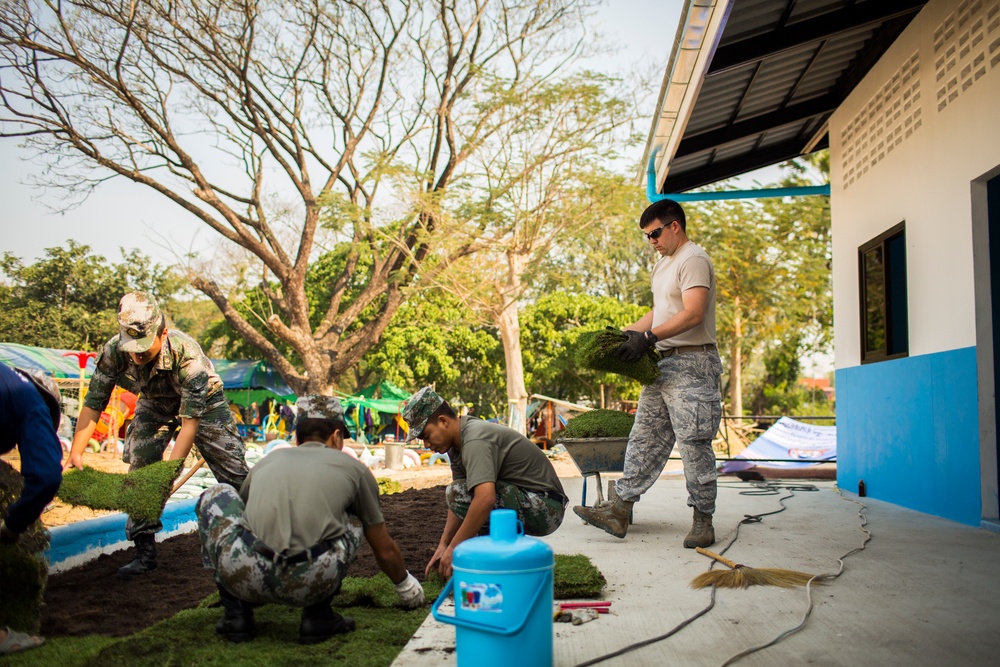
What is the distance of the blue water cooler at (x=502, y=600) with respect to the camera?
2.67 metres

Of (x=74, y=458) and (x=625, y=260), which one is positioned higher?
(x=625, y=260)

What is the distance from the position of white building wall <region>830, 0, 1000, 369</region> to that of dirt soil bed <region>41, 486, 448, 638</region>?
4263 mm

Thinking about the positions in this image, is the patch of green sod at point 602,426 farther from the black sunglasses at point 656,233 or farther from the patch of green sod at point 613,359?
the black sunglasses at point 656,233

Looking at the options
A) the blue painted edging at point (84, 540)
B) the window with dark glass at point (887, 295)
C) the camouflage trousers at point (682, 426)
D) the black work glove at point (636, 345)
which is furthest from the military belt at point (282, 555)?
the window with dark glass at point (887, 295)

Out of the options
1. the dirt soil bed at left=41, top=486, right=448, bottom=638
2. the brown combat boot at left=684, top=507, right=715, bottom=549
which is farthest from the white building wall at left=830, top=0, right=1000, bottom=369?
the dirt soil bed at left=41, top=486, right=448, bottom=638

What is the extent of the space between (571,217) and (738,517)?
46.6 ft

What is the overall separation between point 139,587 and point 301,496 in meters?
2.04

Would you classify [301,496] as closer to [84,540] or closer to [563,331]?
[84,540]

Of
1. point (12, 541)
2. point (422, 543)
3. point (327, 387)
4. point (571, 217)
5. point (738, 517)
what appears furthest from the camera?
point (327, 387)

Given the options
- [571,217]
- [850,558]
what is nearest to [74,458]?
[850,558]

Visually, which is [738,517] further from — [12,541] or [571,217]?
[571,217]

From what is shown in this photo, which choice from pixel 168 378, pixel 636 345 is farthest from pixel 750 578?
pixel 168 378

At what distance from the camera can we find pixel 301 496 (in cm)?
327

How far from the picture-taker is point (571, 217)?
20.2m
